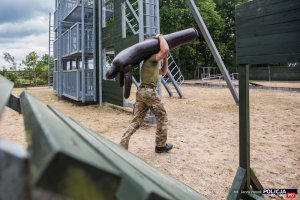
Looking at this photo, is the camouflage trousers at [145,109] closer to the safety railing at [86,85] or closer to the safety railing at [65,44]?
the safety railing at [86,85]

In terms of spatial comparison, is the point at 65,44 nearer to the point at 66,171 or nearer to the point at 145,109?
the point at 145,109

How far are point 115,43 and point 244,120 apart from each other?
23.0 ft

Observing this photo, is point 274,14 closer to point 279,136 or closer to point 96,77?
point 279,136

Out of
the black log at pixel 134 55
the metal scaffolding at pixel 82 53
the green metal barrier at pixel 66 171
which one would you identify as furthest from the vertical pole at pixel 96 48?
the green metal barrier at pixel 66 171

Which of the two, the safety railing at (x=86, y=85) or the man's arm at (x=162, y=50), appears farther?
the safety railing at (x=86, y=85)

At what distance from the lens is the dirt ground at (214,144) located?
3.69m

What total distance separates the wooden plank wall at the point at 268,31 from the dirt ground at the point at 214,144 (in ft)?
4.99

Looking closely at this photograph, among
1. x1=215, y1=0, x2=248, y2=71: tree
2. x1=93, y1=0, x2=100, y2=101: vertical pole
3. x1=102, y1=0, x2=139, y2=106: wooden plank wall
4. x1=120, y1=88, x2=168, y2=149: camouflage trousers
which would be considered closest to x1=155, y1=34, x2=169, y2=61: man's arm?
x1=120, y1=88, x2=168, y2=149: camouflage trousers

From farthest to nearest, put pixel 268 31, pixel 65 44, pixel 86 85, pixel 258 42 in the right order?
pixel 65 44 → pixel 86 85 → pixel 258 42 → pixel 268 31

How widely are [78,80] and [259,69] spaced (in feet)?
74.7

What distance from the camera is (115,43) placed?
9484 mm

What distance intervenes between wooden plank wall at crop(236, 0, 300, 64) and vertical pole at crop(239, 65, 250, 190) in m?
0.14

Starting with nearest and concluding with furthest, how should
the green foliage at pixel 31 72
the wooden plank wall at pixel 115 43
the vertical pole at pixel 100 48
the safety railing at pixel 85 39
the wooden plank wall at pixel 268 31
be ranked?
the wooden plank wall at pixel 268 31 < the wooden plank wall at pixel 115 43 < the vertical pole at pixel 100 48 < the safety railing at pixel 85 39 < the green foliage at pixel 31 72

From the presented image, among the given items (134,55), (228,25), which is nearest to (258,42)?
(134,55)
